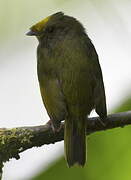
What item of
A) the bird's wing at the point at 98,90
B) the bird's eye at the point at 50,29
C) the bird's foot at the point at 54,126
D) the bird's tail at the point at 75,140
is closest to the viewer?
the bird's foot at the point at 54,126

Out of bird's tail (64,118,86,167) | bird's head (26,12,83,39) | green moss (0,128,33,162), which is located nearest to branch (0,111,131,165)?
green moss (0,128,33,162)

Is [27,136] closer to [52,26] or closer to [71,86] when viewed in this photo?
[71,86]

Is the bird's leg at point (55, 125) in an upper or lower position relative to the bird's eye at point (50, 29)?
lower

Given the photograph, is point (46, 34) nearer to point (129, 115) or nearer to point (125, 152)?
point (129, 115)

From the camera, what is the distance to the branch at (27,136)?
1.71m

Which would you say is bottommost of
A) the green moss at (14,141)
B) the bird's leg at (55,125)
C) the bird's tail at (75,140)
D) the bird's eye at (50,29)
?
the bird's tail at (75,140)

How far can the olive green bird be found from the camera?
7.09 ft

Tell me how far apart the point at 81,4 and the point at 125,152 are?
2.32 feet

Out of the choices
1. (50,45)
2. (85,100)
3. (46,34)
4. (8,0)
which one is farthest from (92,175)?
(46,34)

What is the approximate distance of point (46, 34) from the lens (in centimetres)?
258

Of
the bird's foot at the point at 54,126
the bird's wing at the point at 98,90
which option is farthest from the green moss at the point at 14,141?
the bird's wing at the point at 98,90

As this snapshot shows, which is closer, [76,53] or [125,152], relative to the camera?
[125,152]

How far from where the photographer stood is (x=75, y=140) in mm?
2201

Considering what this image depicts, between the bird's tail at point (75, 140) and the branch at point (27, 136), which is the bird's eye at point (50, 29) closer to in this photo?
the bird's tail at point (75, 140)
